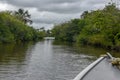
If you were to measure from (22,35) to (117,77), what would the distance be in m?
102

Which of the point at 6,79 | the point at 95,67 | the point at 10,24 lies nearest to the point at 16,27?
the point at 10,24

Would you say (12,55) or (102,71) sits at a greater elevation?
(102,71)

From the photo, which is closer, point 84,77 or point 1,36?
point 84,77

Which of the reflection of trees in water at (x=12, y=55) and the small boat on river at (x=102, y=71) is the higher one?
the small boat on river at (x=102, y=71)

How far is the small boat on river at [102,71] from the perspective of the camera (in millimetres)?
5947

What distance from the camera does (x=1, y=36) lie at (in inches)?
3022

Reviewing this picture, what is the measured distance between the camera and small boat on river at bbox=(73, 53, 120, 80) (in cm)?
595

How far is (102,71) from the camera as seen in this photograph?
7.04 meters

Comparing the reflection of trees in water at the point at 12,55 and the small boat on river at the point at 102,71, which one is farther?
the reflection of trees in water at the point at 12,55

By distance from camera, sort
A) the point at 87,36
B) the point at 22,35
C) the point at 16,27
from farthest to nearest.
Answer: the point at 22,35 < the point at 16,27 < the point at 87,36

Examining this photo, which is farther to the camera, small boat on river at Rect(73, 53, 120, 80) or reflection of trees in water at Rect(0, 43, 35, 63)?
reflection of trees in water at Rect(0, 43, 35, 63)

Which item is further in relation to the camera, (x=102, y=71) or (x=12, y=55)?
(x=12, y=55)

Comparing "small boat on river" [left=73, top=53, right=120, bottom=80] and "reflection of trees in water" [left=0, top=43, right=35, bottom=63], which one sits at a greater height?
"small boat on river" [left=73, top=53, right=120, bottom=80]

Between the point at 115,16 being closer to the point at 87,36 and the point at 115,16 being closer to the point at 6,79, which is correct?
the point at 87,36
